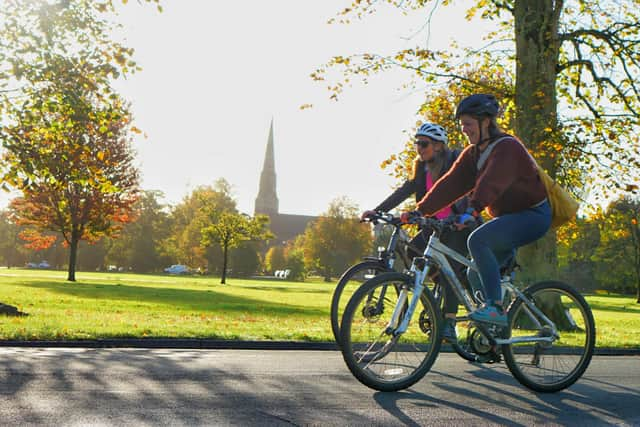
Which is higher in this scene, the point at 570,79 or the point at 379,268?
the point at 570,79

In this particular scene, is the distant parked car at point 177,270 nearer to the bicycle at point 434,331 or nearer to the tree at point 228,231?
the tree at point 228,231

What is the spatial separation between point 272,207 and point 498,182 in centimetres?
15077

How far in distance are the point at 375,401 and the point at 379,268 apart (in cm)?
123

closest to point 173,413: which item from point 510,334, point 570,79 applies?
point 510,334

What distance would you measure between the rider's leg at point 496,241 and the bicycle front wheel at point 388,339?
405 mm

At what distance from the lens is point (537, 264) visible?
13.8m

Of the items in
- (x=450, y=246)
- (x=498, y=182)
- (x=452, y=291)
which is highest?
(x=498, y=182)

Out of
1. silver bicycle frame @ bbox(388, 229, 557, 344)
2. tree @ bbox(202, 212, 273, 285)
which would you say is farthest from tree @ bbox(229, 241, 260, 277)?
silver bicycle frame @ bbox(388, 229, 557, 344)

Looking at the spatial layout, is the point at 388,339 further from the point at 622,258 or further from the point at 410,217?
the point at 622,258

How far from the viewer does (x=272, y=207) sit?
155 metres

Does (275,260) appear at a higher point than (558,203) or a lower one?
higher

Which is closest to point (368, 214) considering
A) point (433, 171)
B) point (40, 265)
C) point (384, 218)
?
point (384, 218)

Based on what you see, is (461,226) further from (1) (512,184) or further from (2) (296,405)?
(2) (296,405)

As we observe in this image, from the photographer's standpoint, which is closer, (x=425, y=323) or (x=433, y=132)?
(x=425, y=323)
